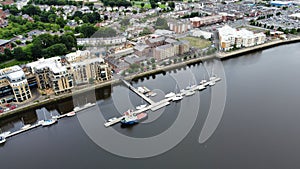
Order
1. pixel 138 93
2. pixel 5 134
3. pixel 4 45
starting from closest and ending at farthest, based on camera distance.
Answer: pixel 5 134 → pixel 138 93 → pixel 4 45

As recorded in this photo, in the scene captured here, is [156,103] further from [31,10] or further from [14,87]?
[31,10]

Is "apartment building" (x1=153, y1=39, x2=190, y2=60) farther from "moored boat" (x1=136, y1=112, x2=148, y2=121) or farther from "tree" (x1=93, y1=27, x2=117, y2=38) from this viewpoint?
"moored boat" (x1=136, y1=112, x2=148, y2=121)

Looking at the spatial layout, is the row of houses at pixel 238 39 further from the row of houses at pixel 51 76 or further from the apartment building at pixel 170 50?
the row of houses at pixel 51 76

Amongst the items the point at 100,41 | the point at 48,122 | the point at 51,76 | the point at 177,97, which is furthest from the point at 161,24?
the point at 48,122

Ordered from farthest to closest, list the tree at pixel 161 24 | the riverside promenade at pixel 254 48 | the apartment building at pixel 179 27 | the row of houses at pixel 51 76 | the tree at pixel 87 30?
the tree at pixel 161 24, the apartment building at pixel 179 27, the tree at pixel 87 30, the riverside promenade at pixel 254 48, the row of houses at pixel 51 76

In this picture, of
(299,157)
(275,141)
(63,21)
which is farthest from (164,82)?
(63,21)

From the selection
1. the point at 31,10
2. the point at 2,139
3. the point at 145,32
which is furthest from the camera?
the point at 31,10

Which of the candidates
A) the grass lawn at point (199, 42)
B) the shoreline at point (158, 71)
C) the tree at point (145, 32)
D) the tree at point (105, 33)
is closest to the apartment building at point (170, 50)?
the shoreline at point (158, 71)
